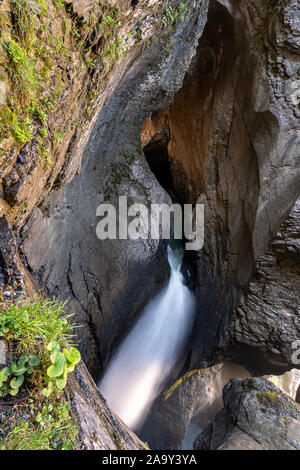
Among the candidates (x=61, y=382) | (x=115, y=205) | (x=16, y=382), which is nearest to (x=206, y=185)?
(x=115, y=205)

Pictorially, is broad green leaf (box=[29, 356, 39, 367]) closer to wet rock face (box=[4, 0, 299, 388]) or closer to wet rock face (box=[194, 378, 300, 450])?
wet rock face (box=[4, 0, 299, 388])

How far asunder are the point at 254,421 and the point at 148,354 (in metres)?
4.10

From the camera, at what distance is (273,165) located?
16.5 ft

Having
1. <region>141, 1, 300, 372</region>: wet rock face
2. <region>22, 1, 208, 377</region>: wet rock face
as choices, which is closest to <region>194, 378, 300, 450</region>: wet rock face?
<region>141, 1, 300, 372</region>: wet rock face

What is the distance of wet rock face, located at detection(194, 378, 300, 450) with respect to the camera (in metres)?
2.96

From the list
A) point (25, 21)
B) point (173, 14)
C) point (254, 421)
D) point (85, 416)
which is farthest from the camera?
point (173, 14)

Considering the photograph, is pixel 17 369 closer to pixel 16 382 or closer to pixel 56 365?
→ pixel 16 382

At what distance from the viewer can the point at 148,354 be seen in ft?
23.2

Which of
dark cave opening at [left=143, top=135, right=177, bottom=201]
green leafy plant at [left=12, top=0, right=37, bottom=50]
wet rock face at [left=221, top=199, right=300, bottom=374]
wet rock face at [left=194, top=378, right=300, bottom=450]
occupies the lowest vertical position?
wet rock face at [left=194, top=378, right=300, bottom=450]

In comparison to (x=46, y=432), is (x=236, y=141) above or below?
above

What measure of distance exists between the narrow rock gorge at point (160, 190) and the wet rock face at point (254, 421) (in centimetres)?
2

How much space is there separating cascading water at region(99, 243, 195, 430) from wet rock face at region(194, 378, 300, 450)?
247 cm

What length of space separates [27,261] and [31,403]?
249 centimetres

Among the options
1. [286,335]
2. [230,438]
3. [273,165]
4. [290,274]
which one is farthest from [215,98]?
[230,438]
